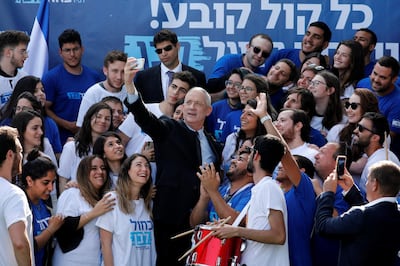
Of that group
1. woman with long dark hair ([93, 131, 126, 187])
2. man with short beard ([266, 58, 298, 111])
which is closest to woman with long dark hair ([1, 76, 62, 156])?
woman with long dark hair ([93, 131, 126, 187])

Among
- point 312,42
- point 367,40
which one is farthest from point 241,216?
point 367,40

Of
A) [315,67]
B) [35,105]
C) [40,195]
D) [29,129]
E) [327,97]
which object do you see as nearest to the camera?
[40,195]

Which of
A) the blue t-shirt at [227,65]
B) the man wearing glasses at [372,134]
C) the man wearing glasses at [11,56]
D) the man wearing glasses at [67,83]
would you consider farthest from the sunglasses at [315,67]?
the man wearing glasses at [11,56]

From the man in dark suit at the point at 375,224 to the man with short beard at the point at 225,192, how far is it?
1274mm

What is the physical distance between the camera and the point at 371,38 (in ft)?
44.8

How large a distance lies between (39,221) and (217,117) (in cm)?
252

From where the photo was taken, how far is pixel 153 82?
12836 mm

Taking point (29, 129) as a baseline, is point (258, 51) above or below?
above

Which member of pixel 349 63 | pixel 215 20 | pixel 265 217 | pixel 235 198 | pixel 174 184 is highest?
pixel 215 20

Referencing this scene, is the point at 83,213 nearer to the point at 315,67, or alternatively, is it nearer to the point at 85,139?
the point at 85,139

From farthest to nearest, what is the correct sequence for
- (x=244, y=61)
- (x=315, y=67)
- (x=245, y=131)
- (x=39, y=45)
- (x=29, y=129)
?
(x=39, y=45) < (x=244, y=61) < (x=315, y=67) < (x=245, y=131) < (x=29, y=129)

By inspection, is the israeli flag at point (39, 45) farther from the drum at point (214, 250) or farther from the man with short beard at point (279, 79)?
the drum at point (214, 250)

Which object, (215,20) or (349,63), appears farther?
(215,20)

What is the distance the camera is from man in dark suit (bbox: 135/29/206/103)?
41.9 ft
